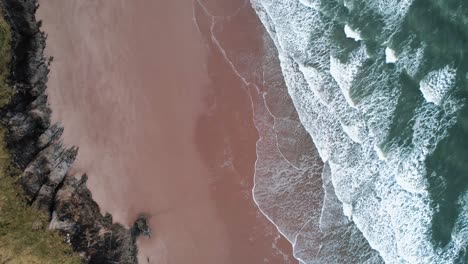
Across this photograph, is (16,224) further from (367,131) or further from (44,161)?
(367,131)

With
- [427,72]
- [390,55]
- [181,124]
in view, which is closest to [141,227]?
[181,124]

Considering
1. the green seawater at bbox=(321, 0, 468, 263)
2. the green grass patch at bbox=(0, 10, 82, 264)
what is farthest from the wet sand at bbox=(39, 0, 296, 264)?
the green seawater at bbox=(321, 0, 468, 263)

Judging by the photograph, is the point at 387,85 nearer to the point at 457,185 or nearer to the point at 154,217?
the point at 457,185

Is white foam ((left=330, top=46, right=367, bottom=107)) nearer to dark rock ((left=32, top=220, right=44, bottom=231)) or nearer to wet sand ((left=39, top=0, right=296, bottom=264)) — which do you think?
wet sand ((left=39, top=0, right=296, bottom=264))

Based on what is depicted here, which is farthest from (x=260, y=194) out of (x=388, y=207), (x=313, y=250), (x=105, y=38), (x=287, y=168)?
(x=105, y=38)

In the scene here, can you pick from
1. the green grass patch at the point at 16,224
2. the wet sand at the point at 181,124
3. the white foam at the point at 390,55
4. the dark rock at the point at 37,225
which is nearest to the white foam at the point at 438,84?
the white foam at the point at 390,55

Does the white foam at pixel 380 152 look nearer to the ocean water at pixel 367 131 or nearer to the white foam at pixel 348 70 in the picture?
the ocean water at pixel 367 131

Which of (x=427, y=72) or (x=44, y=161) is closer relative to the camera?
(x=427, y=72)
